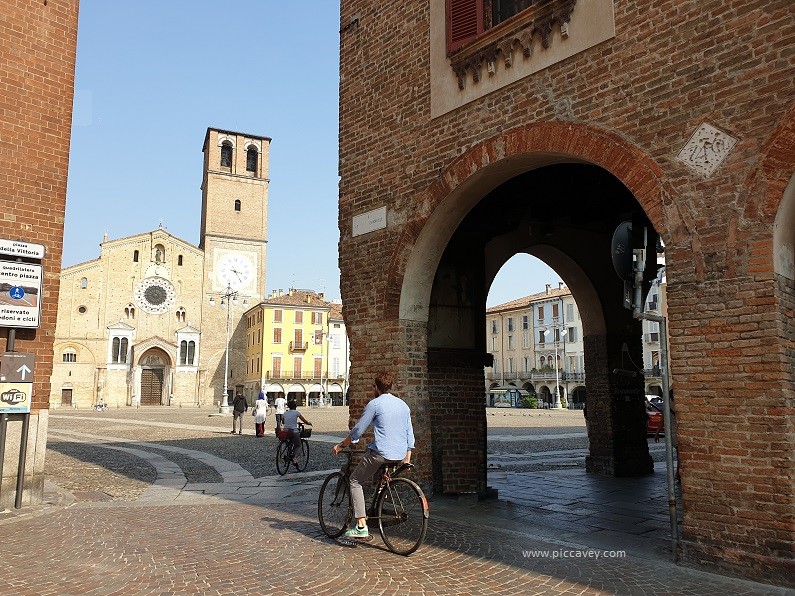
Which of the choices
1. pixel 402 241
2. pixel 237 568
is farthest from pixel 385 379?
pixel 402 241

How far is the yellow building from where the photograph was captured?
69750 millimetres

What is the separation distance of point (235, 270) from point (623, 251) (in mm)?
66668

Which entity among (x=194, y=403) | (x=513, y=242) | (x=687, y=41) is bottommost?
(x=194, y=403)

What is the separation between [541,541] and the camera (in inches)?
241

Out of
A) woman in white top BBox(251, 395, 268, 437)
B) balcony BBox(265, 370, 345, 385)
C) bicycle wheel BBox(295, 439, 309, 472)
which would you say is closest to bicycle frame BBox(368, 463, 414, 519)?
bicycle wheel BBox(295, 439, 309, 472)

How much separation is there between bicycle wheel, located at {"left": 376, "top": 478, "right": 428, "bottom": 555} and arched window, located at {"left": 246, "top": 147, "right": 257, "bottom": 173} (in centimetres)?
7122

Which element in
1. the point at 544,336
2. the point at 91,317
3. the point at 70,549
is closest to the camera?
the point at 70,549

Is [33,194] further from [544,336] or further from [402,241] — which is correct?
[544,336]

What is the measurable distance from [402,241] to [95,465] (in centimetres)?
832

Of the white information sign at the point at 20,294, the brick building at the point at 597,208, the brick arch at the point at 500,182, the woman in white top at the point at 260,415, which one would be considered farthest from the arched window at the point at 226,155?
the brick arch at the point at 500,182

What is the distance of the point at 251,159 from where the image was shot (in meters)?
73.8

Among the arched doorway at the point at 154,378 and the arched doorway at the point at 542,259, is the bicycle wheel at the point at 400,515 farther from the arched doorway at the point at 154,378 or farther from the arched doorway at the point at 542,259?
the arched doorway at the point at 154,378

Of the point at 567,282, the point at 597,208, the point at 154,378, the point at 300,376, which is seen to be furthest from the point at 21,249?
A: the point at 300,376

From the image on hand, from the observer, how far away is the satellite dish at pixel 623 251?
6.00 meters
